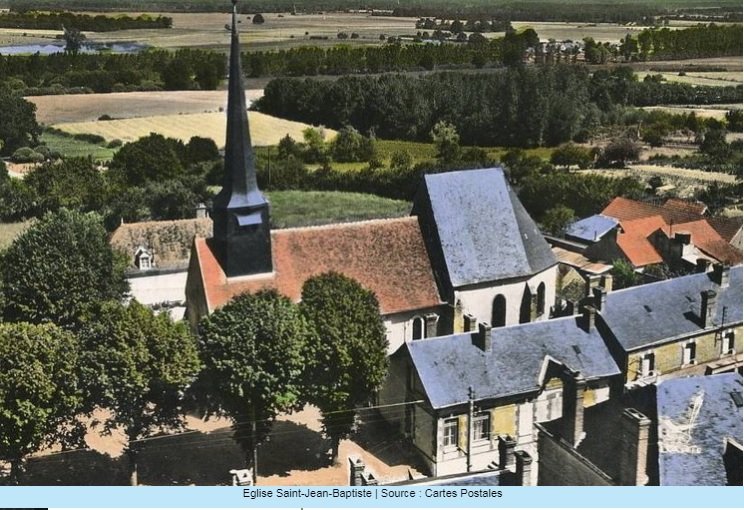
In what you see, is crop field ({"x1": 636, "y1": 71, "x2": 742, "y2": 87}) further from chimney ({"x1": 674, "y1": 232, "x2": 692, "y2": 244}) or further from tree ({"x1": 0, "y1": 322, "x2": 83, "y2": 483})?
tree ({"x1": 0, "y1": 322, "x2": 83, "y2": 483})

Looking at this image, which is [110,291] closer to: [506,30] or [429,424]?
[429,424]

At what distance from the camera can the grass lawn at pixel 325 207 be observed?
14461mm

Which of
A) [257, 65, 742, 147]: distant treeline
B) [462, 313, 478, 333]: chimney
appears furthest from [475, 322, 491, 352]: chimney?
[257, 65, 742, 147]: distant treeline

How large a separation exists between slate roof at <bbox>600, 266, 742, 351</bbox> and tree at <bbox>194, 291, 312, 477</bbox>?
15.5 ft

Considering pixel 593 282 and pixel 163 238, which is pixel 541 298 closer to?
pixel 593 282

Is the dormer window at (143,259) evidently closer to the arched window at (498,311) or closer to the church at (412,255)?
the church at (412,255)

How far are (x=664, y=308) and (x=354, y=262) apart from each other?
4703 mm

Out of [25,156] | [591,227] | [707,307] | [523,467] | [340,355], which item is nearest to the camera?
[523,467]

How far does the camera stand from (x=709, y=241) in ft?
49.8

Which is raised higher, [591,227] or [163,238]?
[163,238]

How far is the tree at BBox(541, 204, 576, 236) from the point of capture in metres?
16.2

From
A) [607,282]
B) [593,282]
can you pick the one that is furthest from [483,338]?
[607,282]

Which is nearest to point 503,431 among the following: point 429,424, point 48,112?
point 429,424

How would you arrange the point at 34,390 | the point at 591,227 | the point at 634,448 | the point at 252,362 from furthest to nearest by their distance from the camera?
the point at 591,227, the point at 252,362, the point at 34,390, the point at 634,448
